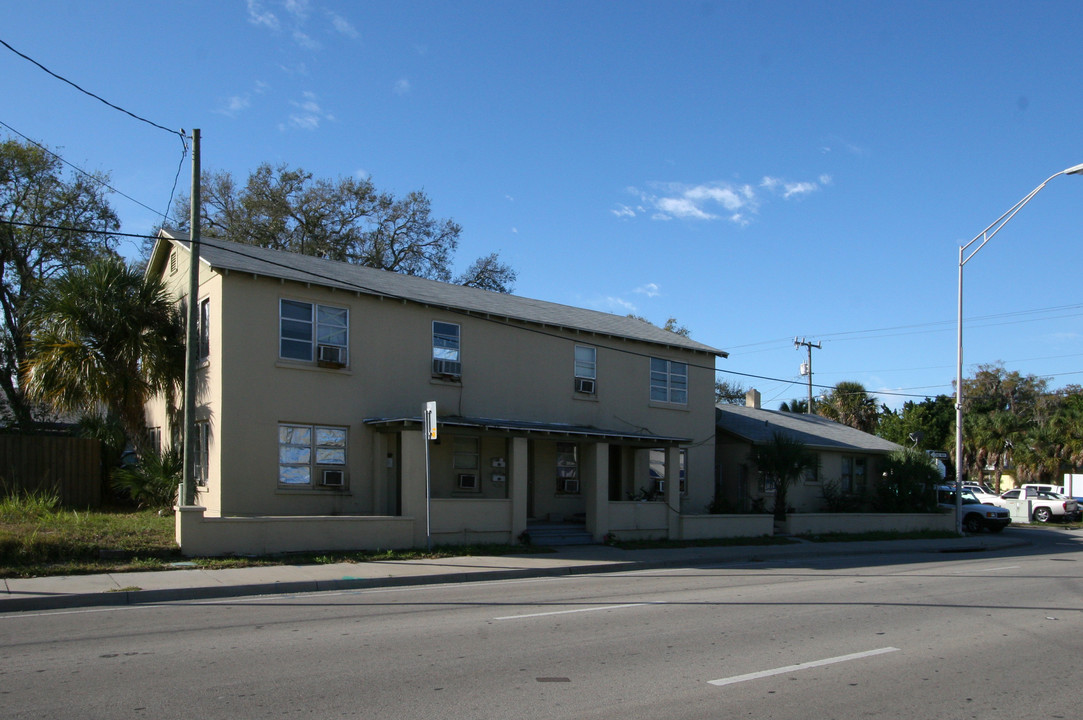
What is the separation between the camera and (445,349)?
70.3 ft

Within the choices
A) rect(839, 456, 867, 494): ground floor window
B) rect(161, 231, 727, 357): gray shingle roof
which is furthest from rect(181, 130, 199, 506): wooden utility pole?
rect(839, 456, 867, 494): ground floor window

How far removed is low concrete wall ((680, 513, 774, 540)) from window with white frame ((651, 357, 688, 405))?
4.36 metres

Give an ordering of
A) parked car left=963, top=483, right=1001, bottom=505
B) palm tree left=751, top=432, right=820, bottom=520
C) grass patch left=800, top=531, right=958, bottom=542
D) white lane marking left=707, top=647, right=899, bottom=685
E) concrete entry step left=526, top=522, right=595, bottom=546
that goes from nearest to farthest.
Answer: white lane marking left=707, top=647, right=899, bottom=685
concrete entry step left=526, top=522, right=595, bottom=546
grass patch left=800, top=531, right=958, bottom=542
palm tree left=751, top=432, right=820, bottom=520
parked car left=963, top=483, right=1001, bottom=505

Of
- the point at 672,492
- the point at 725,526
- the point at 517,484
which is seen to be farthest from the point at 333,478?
the point at 725,526

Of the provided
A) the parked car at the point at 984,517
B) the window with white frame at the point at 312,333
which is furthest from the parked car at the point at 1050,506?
the window with white frame at the point at 312,333

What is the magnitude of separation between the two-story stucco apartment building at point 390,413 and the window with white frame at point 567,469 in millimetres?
53

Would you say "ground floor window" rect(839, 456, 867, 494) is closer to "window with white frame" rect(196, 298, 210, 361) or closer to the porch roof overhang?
the porch roof overhang

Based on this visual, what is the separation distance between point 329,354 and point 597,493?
713 centimetres

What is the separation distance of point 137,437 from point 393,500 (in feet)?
21.4

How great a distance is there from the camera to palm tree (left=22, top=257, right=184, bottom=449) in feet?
62.5

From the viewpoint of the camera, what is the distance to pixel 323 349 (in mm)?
19047

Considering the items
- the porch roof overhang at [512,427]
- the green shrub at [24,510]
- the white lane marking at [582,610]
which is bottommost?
the white lane marking at [582,610]

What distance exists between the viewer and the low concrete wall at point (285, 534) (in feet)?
49.9

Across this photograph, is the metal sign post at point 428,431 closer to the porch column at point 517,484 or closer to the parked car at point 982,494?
the porch column at point 517,484
